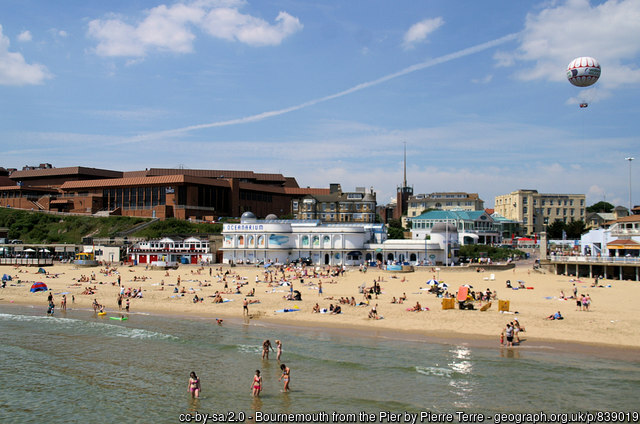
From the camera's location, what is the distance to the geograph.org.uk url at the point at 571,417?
16828 mm

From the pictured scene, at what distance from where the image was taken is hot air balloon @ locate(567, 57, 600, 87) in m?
44.8

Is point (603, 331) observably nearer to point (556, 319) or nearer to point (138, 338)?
point (556, 319)

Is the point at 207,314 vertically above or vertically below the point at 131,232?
below

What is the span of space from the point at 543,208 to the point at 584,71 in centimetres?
7553

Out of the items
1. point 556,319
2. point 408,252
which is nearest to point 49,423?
point 556,319

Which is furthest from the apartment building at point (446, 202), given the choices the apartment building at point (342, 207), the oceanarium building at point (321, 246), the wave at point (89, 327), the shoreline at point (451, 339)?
the wave at point (89, 327)

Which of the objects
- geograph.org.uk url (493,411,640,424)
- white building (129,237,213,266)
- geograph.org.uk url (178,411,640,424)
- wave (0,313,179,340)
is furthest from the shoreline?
white building (129,237,213,266)

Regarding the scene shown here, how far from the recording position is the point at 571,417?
17.1 meters

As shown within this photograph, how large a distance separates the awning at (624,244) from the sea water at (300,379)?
3451 cm

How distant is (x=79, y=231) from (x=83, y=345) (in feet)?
230

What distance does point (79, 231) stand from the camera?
91.1 meters

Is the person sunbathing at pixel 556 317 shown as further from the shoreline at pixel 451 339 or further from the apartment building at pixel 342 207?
the apartment building at pixel 342 207

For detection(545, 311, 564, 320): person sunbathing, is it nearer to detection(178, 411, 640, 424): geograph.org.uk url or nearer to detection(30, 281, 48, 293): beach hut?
→ detection(178, 411, 640, 424): geograph.org.uk url

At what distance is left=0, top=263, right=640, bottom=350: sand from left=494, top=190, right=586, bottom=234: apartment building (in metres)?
64.2
